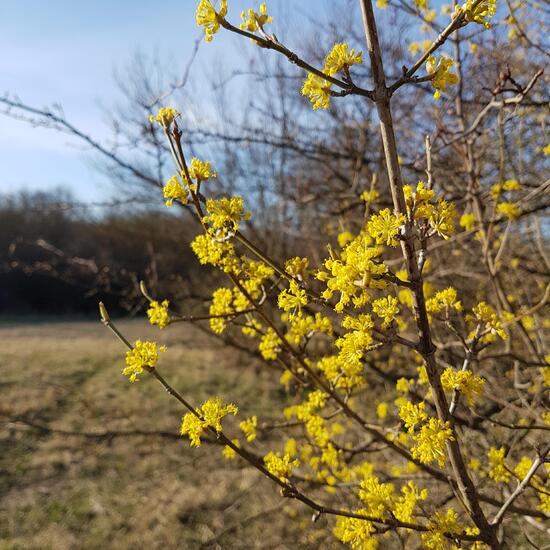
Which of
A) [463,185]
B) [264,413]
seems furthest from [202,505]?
[463,185]

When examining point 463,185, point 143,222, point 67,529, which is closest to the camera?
point 463,185

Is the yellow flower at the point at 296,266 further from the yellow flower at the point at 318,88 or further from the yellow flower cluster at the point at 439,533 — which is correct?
the yellow flower cluster at the point at 439,533

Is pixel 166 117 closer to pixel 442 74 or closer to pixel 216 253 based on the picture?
pixel 216 253

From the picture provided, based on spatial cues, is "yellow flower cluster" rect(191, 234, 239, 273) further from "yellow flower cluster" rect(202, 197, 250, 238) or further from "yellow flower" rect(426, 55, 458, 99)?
"yellow flower" rect(426, 55, 458, 99)

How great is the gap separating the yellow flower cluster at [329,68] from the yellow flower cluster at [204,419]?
3.02 ft

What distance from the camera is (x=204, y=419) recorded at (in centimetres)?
142

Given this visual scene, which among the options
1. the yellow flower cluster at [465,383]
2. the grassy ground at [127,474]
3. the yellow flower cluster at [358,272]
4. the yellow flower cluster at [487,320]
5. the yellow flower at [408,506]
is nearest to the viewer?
the yellow flower cluster at [358,272]

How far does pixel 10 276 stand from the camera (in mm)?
26516

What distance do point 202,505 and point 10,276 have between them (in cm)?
2534

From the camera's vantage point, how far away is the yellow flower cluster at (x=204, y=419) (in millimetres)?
1378

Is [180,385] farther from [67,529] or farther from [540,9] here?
[540,9]

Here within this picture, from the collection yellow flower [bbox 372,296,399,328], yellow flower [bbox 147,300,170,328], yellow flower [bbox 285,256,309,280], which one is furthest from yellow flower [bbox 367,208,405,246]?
yellow flower [bbox 147,300,170,328]

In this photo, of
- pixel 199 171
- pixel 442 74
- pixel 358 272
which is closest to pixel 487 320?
pixel 358 272

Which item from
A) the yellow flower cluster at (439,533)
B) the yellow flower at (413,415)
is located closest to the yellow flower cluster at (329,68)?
A: the yellow flower at (413,415)
